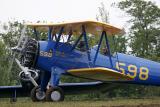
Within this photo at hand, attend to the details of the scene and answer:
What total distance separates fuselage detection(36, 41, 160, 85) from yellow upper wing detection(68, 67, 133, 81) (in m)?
0.33

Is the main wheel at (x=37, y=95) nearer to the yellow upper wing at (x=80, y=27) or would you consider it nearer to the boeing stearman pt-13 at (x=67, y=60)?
the boeing stearman pt-13 at (x=67, y=60)

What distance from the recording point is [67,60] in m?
19.6

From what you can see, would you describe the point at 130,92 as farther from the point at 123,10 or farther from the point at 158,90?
the point at 123,10

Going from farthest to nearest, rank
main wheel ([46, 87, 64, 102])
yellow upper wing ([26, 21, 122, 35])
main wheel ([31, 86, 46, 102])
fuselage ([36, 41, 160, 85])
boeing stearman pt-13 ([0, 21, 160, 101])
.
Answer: main wheel ([31, 86, 46, 102]), fuselage ([36, 41, 160, 85]), boeing stearman pt-13 ([0, 21, 160, 101]), yellow upper wing ([26, 21, 122, 35]), main wheel ([46, 87, 64, 102])

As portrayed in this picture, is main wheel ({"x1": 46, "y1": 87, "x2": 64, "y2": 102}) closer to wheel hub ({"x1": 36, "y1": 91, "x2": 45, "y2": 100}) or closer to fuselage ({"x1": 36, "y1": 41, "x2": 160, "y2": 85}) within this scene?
fuselage ({"x1": 36, "y1": 41, "x2": 160, "y2": 85})

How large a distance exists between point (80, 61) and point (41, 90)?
1.90 meters

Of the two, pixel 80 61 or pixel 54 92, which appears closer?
pixel 54 92

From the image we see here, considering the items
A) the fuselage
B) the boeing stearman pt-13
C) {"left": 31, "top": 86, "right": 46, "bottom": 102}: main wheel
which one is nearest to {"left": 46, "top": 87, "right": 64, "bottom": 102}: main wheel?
the boeing stearman pt-13

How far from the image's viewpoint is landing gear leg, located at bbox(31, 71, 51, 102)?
20.1 m

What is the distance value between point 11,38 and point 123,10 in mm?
10805

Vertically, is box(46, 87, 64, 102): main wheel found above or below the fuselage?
below

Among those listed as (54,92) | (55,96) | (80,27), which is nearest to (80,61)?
(80,27)

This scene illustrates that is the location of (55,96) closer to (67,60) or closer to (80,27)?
(67,60)

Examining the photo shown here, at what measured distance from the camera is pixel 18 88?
23469mm
